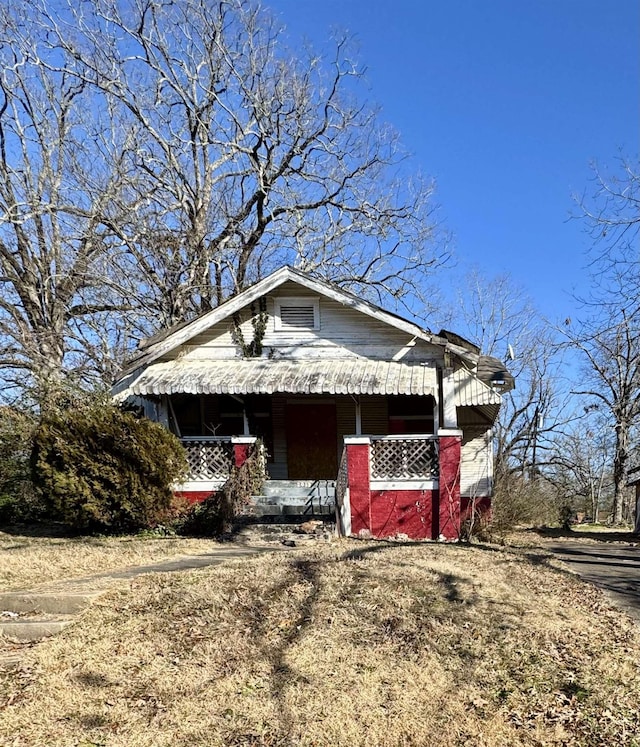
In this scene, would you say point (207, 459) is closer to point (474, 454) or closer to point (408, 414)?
point (408, 414)

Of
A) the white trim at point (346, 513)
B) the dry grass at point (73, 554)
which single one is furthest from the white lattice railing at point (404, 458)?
the dry grass at point (73, 554)

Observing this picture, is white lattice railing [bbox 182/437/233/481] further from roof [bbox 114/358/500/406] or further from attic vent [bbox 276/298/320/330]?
attic vent [bbox 276/298/320/330]

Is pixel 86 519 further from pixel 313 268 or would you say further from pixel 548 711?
pixel 313 268

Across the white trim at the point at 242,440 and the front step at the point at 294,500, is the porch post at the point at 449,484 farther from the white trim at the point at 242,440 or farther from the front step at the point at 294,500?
the white trim at the point at 242,440

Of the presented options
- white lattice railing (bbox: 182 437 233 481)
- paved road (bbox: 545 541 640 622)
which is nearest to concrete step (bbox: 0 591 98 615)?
paved road (bbox: 545 541 640 622)

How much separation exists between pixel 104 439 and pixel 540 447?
1165 inches

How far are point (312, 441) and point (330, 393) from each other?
118 inches

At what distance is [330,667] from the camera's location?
474 centimetres

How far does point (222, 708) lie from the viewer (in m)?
4.19

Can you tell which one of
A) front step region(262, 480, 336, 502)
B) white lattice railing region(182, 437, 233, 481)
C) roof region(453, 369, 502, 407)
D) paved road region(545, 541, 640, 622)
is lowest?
paved road region(545, 541, 640, 622)

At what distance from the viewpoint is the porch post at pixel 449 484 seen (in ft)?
39.0

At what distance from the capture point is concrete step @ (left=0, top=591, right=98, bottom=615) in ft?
19.4

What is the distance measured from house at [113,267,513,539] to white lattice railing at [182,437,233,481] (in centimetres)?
2

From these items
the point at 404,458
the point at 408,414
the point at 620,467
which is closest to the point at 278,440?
the point at 408,414
